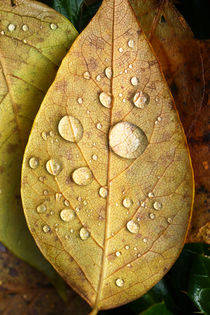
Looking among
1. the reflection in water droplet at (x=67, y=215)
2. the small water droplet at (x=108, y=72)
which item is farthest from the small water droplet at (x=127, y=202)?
the small water droplet at (x=108, y=72)

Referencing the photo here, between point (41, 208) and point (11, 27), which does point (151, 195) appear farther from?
point (11, 27)

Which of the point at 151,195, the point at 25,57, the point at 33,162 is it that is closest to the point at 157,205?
the point at 151,195

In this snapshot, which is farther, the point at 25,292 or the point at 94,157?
the point at 25,292

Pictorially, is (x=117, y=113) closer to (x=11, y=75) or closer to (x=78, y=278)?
(x=11, y=75)

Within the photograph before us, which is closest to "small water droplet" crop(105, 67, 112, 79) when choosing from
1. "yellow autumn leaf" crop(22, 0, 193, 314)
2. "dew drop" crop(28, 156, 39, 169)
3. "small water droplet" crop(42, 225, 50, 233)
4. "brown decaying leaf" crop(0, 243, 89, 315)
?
"yellow autumn leaf" crop(22, 0, 193, 314)

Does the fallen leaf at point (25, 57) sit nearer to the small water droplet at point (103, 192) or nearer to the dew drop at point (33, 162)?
the dew drop at point (33, 162)

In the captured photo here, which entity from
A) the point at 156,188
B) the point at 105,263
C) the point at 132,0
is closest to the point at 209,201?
the point at 156,188
